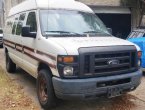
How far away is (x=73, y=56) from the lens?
5.08 m

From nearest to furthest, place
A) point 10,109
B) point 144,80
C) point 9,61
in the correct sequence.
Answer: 1. point 10,109
2. point 144,80
3. point 9,61

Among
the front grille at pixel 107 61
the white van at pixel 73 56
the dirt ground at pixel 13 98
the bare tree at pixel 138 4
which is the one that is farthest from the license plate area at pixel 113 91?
the bare tree at pixel 138 4

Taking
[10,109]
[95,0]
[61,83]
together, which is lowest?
[10,109]

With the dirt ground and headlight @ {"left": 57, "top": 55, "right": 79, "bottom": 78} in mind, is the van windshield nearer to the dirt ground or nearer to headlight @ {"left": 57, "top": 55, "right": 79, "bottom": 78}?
headlight @ {"left": 57, "top": 55, "right": 79, "bottom": 78}

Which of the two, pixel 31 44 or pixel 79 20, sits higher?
pixel 79 20

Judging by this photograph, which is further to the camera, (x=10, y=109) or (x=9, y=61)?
(x=9, y=61)

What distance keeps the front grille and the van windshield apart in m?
1.03

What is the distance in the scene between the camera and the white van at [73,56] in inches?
202

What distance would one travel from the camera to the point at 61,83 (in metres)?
5.09

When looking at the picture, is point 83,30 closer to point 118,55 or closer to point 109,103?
point 118,55

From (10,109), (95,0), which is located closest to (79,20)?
(10,109)

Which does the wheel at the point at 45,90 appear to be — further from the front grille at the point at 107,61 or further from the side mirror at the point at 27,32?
the side mirror at the point at 27,32

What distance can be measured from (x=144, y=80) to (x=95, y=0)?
9989 millimetres

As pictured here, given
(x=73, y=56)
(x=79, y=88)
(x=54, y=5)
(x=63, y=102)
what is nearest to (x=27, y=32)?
(x=54, y=5)
